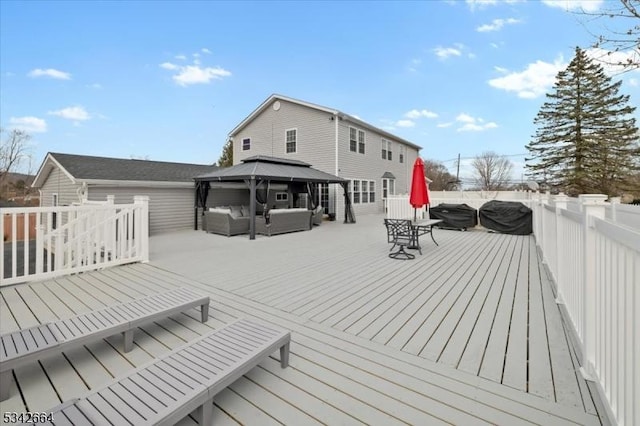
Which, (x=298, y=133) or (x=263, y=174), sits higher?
(x=298, y=133)

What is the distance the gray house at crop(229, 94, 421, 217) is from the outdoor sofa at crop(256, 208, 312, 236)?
4.39m

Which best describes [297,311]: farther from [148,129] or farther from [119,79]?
[148,129]

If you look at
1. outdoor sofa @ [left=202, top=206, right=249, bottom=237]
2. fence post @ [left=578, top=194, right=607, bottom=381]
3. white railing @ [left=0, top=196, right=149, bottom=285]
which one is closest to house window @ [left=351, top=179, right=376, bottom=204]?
outdoor sofa @ [left=202, top=206, right=249, bottom=237]

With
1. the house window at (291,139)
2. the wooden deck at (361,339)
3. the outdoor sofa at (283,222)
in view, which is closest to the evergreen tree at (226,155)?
the house window at (291,139)

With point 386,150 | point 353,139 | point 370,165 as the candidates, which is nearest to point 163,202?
point 353,139

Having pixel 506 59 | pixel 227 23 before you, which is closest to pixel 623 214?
pixel 506 59

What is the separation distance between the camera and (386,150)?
62.8 feet

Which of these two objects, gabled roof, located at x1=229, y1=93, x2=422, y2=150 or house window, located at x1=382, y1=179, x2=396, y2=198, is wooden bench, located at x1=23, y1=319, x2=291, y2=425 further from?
house window, located at x1=382, y1=179, x2=396, y2=198

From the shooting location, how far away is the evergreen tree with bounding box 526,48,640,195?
19.5 m

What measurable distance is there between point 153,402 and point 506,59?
712 inches

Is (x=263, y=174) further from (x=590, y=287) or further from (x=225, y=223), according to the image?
(x=590, y=287)

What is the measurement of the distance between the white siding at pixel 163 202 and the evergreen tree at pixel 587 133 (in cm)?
2533

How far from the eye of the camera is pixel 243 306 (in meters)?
3.38

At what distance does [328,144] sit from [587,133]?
790 inches
